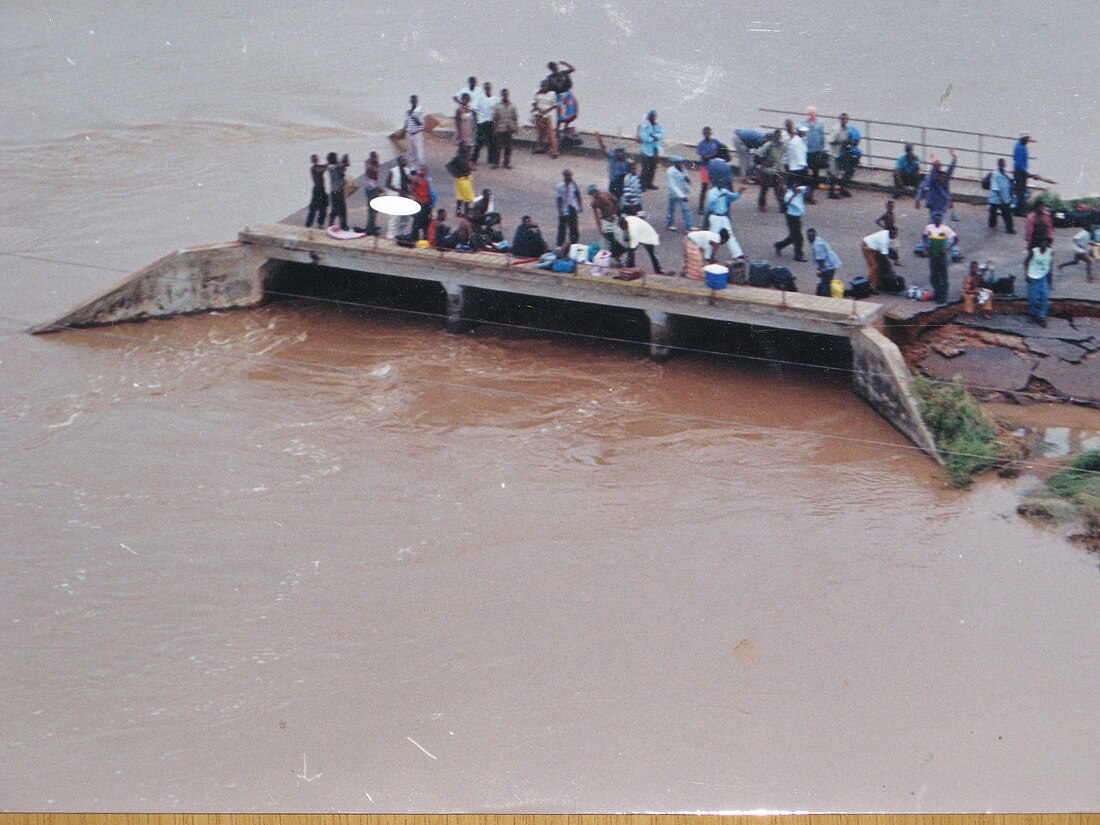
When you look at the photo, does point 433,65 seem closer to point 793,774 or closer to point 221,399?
point 221,399

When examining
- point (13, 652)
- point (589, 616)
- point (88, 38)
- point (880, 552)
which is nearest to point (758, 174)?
point (880, 552)

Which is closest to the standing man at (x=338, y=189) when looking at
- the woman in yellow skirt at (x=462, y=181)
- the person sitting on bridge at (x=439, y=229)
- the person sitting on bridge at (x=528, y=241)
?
the person sitting on bridge at (x=439, y=229)

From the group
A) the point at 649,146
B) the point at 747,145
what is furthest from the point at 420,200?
the point at 747,145

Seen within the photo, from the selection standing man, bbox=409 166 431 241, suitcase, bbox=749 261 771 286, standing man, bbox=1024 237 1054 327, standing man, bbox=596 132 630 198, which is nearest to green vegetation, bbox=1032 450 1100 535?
standing man, bbox=1024 237 1054 327

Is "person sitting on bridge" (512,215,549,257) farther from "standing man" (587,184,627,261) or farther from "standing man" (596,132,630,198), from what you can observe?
"standing man" (596,132,630,198)

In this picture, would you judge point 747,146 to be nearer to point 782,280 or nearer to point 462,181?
point 782,280

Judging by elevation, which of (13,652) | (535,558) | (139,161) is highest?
(139,161)

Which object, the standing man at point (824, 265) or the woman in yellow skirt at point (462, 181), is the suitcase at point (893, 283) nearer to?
the standing man at point (824, 265)
